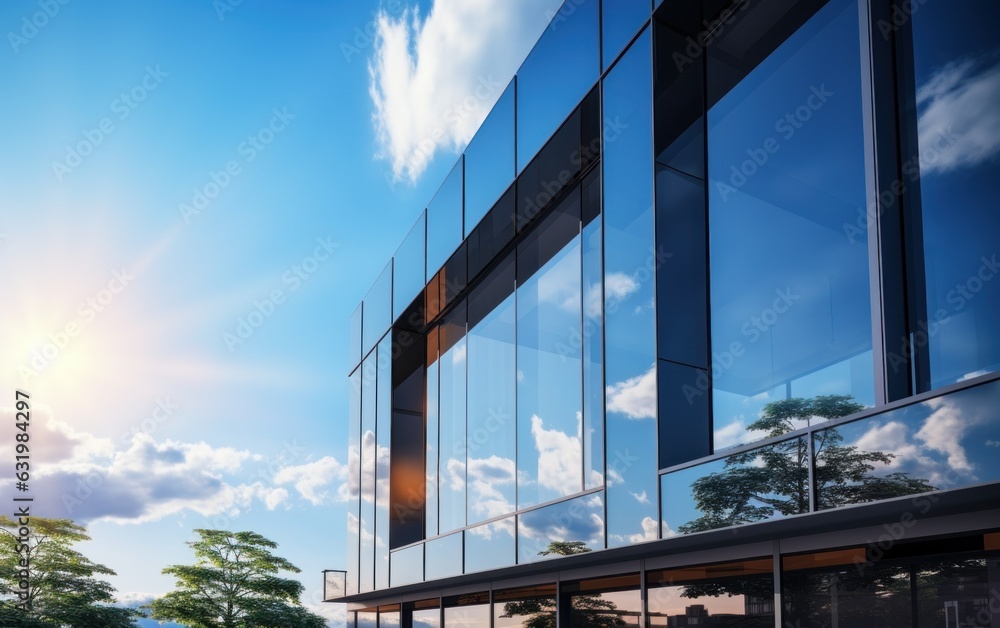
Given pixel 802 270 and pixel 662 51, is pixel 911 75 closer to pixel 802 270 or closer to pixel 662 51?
pixel 802 270

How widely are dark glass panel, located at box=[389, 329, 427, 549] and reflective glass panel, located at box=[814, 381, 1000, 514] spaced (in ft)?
40.3

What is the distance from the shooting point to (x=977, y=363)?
5.45m

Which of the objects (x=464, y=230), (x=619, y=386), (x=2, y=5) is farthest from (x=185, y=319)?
(x=619, y=386)

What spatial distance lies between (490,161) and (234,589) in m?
29.5

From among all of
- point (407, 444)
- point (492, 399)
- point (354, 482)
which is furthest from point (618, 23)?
point (354, 482)

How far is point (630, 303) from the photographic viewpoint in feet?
29.0

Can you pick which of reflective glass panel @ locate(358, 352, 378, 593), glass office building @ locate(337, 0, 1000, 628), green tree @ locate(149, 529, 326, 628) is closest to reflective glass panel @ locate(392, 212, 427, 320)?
reflective glass panel @ locate(358, 352, 378, 593)

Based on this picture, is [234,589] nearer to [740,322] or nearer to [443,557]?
[443,557]

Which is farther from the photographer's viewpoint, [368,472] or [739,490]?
[368,472]

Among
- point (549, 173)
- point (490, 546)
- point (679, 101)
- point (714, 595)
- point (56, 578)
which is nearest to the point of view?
point (714, 595)

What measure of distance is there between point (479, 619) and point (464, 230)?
22.3 ft

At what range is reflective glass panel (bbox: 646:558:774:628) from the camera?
7.31m

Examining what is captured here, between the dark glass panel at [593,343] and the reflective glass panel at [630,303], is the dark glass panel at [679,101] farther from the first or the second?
the dark glass panel at [593,343]

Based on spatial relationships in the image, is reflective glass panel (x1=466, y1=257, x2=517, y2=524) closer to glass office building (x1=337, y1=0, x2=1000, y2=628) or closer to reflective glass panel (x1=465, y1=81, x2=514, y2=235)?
glass office building (x1=337, y1=0, x2=1000, y2=628)
